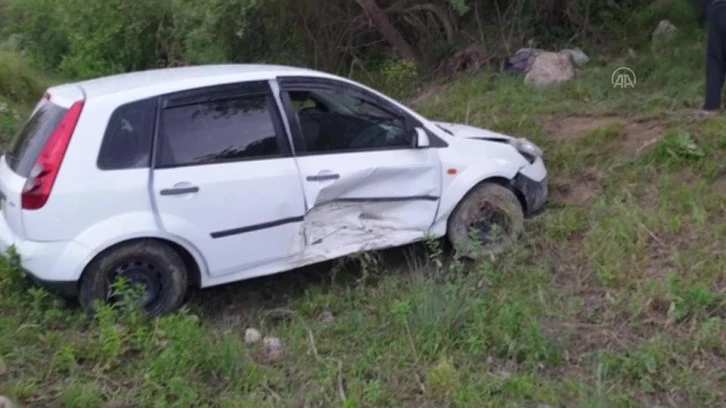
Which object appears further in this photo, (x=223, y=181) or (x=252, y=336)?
(x=223, y=181)

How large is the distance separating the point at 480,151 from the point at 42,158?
306 cm

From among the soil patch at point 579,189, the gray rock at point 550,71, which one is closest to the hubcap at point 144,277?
the soil patch at point 579,189

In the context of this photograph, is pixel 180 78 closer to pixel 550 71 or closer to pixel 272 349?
pixel 272 349

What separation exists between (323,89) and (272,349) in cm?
190

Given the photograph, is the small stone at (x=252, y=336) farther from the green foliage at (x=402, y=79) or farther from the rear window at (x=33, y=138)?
the green foliage at (x=402, y=79)

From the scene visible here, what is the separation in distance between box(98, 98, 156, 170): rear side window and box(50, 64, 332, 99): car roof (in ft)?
0.54

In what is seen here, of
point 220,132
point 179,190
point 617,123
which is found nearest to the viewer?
point 179,190

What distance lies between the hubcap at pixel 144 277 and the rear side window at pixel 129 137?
A: 0.61m

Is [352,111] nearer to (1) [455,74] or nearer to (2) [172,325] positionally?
(2) [172,325]

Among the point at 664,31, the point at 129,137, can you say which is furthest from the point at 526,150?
the point at 664,31

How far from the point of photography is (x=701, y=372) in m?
5.18

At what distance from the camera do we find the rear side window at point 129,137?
18.7 ft

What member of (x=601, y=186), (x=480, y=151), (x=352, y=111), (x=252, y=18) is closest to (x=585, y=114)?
(x=601, y=186)

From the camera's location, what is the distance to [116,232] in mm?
5609
